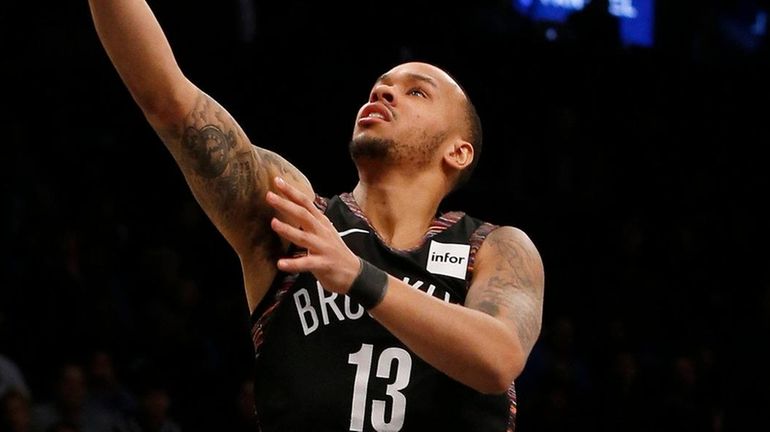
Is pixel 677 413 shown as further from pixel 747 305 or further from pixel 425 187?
pixel 425 187

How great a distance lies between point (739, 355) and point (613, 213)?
4.65 ft

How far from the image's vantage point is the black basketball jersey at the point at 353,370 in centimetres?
299

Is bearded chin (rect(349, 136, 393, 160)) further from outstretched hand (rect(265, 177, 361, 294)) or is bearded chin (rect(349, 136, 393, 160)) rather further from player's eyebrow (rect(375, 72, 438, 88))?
outstretched hand (rect(265, 177, 361, 294))

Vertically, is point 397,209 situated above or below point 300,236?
above

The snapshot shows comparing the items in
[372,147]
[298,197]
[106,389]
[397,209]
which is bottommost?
[298,197]

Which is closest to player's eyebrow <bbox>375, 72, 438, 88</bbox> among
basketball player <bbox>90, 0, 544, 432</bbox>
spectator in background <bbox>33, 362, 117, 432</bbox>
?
basketball player <bbox>90, 0, 544, 432</bbox>

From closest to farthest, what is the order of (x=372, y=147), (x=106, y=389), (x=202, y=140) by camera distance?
(x=202, y=140) < (x=372, y=147) < (x=106, y=389)

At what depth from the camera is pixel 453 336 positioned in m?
2.68

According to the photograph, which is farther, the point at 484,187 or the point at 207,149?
the point at 484,187

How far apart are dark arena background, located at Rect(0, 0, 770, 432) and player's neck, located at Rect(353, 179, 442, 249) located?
319 centimetres

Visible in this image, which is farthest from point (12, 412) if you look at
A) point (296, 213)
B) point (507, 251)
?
point (296, 213)

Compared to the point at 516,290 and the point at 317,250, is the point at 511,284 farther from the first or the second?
the point at 317,250

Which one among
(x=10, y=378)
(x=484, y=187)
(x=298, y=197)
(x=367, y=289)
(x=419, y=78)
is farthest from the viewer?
(x=484, y=187)

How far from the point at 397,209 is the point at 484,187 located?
5.19 metres
